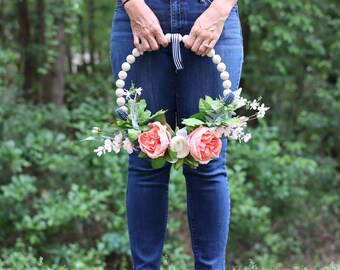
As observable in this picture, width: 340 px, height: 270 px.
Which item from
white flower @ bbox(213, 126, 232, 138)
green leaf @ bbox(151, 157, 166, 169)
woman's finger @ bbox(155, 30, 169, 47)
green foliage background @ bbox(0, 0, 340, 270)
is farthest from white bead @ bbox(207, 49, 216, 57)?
green foliage background @ bbox(0, 0, 340, 270)

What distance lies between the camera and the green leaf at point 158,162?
6.60 ft

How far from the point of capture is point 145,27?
2.03 m

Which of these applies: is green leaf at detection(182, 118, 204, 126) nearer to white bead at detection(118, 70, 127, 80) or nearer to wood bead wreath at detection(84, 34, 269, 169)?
wood bead wreath at detection(84, 34, 269, 169)

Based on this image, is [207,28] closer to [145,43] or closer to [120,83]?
[145,43]

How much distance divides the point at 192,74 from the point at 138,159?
1.06 feet

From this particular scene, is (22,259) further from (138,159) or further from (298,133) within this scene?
(298,133)

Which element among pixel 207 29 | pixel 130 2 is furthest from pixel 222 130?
pixel 130 2

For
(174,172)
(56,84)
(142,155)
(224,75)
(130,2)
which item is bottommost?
(174,172)

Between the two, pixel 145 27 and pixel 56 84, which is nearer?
pixel 145 27

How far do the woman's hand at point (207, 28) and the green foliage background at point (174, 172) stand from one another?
210 centimetres

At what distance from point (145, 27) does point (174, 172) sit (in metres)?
2.44

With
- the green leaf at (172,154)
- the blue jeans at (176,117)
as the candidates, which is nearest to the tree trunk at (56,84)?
the blue jeans at (176,117)

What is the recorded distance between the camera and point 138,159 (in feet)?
6.98

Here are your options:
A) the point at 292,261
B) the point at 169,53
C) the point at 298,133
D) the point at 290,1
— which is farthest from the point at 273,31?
the point at 169,53
